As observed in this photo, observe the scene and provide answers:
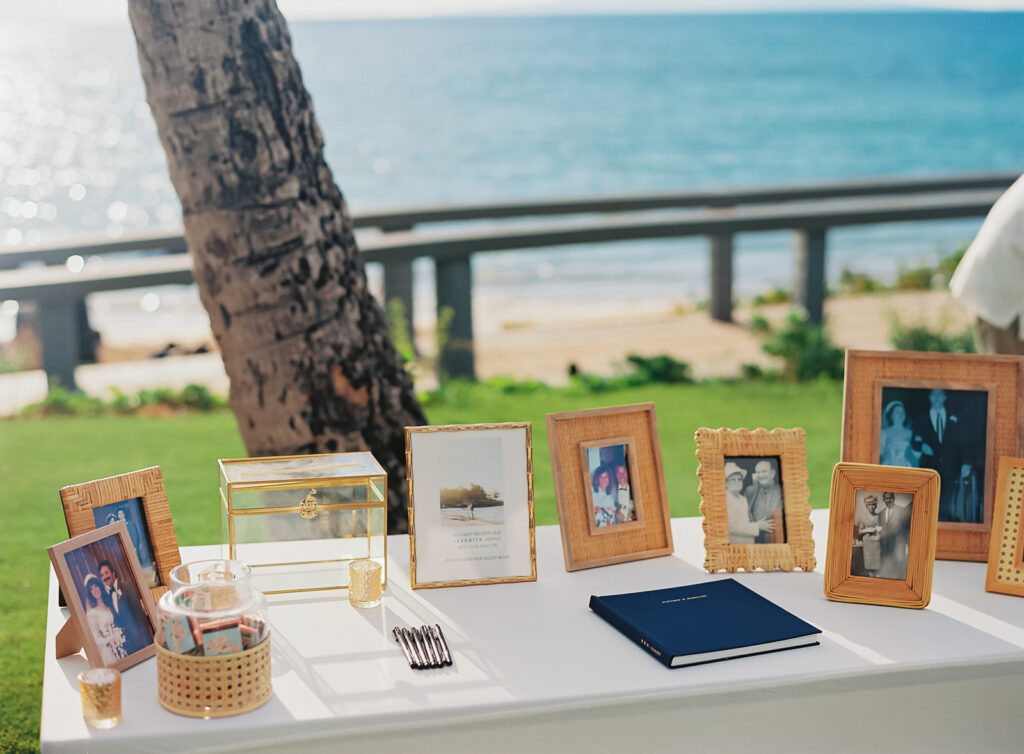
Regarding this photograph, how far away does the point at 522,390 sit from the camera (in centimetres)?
429

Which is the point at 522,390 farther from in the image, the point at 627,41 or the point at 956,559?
the point at 627,41

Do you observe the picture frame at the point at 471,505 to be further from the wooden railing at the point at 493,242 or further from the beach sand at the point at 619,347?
the beach sand at the point at 619,347

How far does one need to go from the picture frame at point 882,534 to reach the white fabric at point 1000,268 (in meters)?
0.82

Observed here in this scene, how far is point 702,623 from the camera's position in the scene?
1290 millimetres

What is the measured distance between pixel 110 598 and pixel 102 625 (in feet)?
0.12

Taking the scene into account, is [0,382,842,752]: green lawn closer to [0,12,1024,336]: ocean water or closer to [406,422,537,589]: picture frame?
[406,422,537,589]: picture frame

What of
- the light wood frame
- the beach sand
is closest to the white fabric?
the light wood frame

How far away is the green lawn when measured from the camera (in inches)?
102

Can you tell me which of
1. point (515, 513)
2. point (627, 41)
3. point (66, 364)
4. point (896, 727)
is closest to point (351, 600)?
point (515, 513)

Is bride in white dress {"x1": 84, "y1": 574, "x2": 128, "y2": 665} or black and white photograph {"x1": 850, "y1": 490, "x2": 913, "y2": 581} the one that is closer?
bride in white dress {"x1": 84, "y1": 574, "x2": 128, "y2": 665}

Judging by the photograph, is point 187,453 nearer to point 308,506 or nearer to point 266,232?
point 266,232

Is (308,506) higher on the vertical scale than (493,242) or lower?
lower

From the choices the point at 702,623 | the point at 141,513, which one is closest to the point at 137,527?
the point at 141,513

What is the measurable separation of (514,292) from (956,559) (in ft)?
38.5
